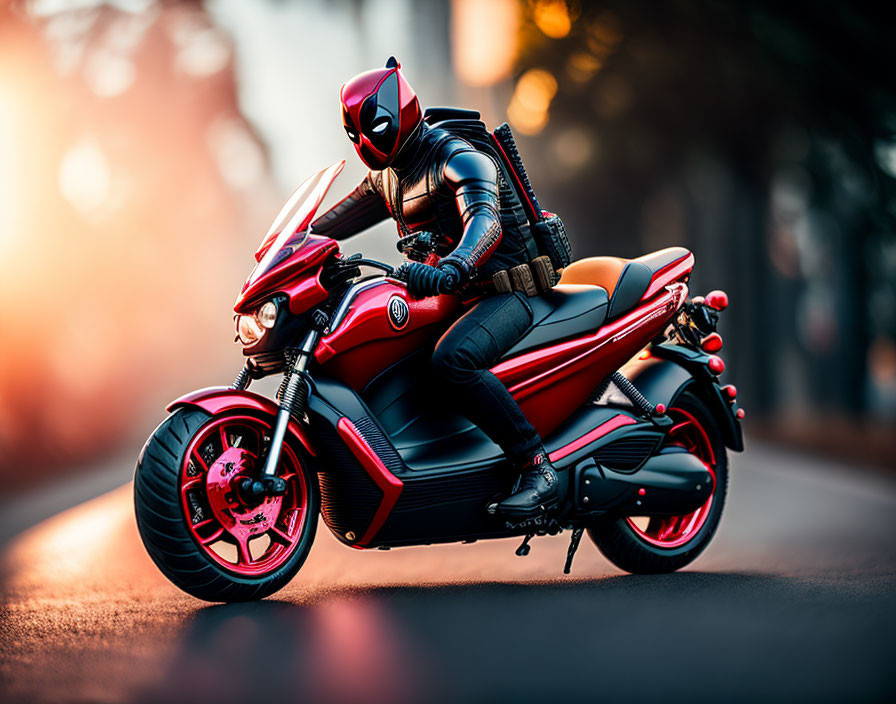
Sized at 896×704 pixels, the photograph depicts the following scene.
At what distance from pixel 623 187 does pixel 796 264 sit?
11.4 metres

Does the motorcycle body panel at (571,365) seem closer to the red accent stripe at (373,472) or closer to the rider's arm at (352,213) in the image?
the red accent stripe at (373,472)

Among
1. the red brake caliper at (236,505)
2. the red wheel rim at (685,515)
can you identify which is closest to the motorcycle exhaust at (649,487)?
the red wheel rim at (685,515)

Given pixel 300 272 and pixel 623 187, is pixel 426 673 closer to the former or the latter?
pixel 300 272

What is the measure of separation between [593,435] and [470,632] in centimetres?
146

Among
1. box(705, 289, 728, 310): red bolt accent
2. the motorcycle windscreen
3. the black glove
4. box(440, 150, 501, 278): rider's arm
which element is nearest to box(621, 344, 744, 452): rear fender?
box(705, 289, 728, 310): red bolt accent

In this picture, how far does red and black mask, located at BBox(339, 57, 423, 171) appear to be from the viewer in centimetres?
481

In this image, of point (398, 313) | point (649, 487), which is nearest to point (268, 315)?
point (398, 313)

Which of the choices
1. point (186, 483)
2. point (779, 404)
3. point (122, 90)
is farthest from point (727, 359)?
point (186, 483)

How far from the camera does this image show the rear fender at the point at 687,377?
5.57 metres

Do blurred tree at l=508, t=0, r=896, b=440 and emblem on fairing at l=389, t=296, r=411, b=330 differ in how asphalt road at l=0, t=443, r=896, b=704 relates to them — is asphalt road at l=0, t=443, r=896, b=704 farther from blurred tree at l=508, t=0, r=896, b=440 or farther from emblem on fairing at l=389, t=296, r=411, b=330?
blurred tree at l=508, t=0, r=896, b=440

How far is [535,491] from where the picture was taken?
15.7 feet

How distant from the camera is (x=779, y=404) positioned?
20.7m

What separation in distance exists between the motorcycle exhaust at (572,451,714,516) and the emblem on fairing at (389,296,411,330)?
1024mm

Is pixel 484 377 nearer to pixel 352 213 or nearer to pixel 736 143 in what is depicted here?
pixel 352 213
